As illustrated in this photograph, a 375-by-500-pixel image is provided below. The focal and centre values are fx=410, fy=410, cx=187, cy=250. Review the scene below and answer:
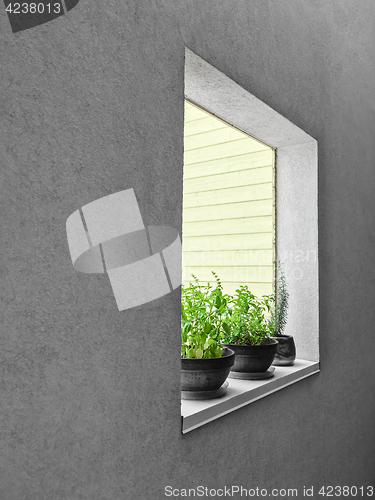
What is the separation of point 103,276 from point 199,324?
0.49m

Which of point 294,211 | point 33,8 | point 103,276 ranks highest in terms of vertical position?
point 33,8

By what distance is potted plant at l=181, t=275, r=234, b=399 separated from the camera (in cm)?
108

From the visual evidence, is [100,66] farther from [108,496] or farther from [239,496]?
[239,496]

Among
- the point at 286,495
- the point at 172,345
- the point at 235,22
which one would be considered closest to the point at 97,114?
the point at 172,345

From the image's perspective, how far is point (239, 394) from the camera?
3.75 feet

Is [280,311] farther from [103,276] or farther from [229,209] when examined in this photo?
[103,276]

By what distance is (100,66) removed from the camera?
30.6 inches

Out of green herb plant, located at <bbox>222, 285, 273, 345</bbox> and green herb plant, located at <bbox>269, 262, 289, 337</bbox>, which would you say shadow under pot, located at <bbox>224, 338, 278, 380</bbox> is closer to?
green herb plant, located at <bbox>222, 285, 273, 345</bbox>

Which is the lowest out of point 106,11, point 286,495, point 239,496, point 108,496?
point 286,495

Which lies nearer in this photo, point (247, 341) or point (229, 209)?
point (247, 341)

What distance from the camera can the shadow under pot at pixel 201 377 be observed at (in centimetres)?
108

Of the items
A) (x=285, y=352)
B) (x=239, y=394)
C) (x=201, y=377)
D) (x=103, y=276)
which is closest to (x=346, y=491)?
(x=285, y=352)

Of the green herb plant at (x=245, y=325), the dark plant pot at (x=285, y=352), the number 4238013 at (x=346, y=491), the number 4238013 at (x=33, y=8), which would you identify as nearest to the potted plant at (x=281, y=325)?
the dark plant pot at (x=285, y=352)

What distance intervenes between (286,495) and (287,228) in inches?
37.7
